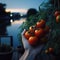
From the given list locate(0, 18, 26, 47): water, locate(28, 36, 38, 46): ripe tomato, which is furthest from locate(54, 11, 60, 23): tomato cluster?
locate(0, 18, 26, 47): water

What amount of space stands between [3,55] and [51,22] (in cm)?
133

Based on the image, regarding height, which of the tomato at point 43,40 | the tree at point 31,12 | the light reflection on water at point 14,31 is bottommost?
the light reflection on water at point 14,31

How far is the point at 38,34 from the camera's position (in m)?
2.03

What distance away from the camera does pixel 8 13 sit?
3.90 metres

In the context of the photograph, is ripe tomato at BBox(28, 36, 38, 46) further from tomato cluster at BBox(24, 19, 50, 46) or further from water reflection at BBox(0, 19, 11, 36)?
water reflection at BBox(0, 19, 11, 36)

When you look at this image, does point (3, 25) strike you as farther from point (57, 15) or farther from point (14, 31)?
point (57, 15)

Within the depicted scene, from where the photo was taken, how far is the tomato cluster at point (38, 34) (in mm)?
2033

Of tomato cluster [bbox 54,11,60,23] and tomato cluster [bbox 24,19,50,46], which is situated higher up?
tomato cluster [bbox 54,11,60,23]

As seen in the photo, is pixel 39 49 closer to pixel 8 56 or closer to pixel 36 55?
pixel 36 55

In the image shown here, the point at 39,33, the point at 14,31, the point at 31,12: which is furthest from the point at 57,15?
the point at 14,31

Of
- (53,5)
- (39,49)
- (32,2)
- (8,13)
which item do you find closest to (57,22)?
(39,49)

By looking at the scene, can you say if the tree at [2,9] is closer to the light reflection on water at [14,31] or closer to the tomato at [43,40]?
the light reflection on water at [14,31]

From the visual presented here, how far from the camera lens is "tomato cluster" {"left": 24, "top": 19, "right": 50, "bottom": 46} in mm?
2033

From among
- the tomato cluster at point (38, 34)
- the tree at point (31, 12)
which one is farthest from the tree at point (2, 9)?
the tomato cluster at point (38, 34)
